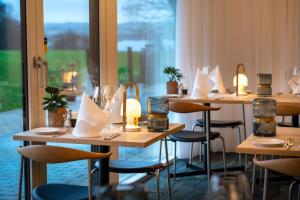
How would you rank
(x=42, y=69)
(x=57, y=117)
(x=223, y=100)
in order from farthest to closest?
(x=223, y=100) → (x=42, y=69) → (x=57, y=117)

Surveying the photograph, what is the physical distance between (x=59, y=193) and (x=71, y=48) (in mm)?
1510

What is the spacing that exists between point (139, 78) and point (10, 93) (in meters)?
2.25

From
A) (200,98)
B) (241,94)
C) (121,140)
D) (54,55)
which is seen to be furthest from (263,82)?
(121,140)

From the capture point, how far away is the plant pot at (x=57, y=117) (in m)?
3.29

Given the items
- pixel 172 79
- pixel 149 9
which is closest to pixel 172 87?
pixel 172 79

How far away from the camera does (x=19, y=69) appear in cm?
326

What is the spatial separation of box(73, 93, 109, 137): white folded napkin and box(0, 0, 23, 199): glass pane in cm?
52

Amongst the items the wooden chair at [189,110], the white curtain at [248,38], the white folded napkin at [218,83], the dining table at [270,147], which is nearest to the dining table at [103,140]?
the dining table at [270,147]

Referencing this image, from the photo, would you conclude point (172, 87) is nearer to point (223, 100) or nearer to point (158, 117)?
point (223, 100)

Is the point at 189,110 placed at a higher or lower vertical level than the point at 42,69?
lower

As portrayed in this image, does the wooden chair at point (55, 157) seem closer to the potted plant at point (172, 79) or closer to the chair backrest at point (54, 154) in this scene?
the chair backrest at point (54, 154)

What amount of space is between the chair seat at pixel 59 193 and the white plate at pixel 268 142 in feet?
3.14

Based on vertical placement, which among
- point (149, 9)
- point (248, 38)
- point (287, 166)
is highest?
point (149, 9)

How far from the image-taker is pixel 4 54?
311 cm
